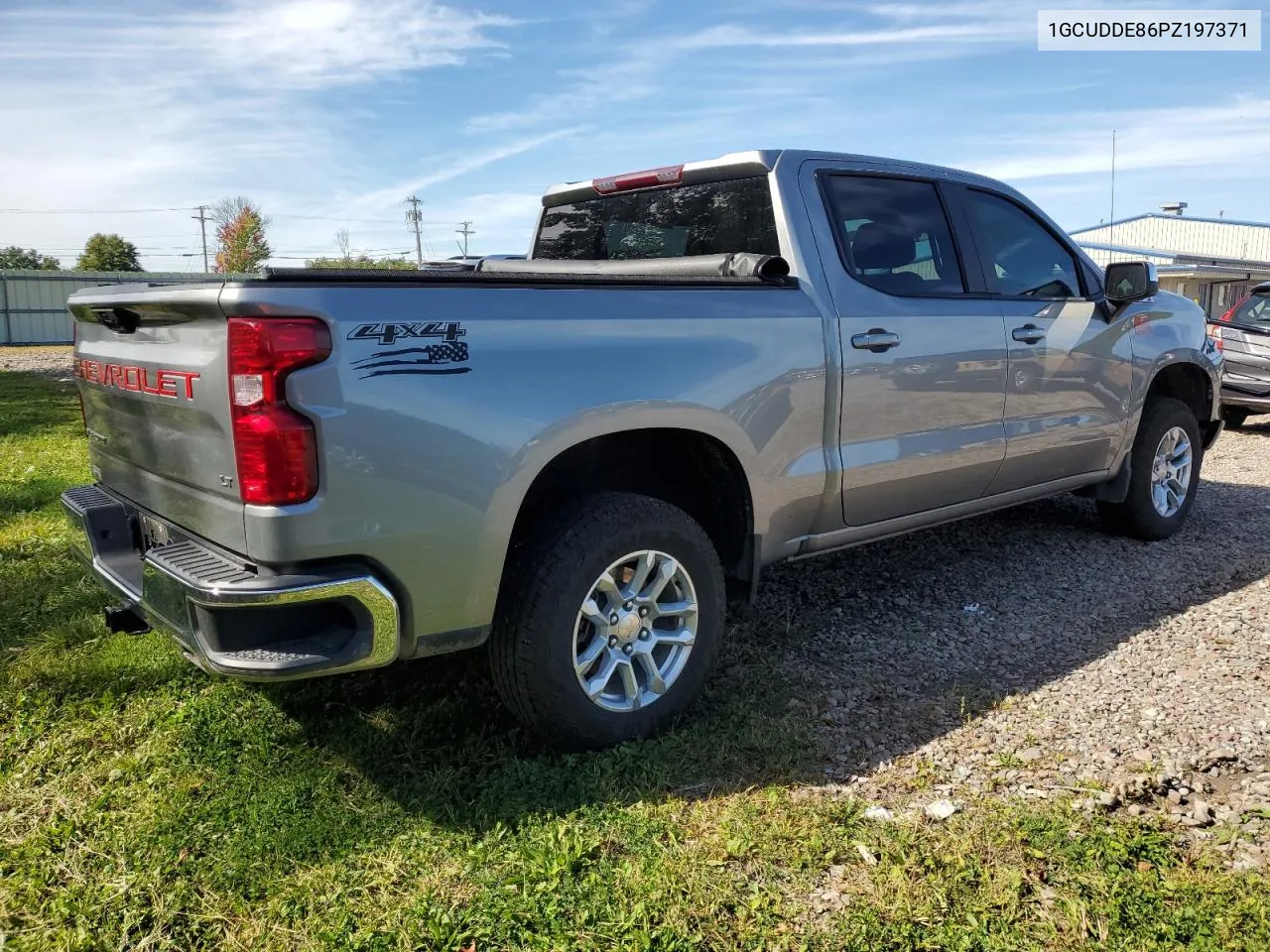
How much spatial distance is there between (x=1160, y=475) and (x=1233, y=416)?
6361 mm

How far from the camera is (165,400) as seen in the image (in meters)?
2.70

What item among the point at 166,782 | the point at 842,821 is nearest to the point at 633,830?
the point at 842,821

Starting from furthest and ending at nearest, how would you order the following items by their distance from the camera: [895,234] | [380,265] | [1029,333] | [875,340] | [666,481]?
[380,265]
[1029,333]
[895,234]
[875,340]
[666,481]

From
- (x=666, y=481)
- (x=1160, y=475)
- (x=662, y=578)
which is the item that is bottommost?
(x=1160, y=475)

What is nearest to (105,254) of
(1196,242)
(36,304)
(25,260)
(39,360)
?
(25,260)

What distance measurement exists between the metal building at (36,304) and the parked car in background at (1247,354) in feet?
86.1

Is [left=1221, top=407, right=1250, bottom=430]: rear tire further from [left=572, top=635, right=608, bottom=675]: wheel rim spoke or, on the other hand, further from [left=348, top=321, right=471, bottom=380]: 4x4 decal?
[left=348, top=321, right=471, bottom=380]: 4x4 decal

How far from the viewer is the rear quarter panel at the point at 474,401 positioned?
7.83ft

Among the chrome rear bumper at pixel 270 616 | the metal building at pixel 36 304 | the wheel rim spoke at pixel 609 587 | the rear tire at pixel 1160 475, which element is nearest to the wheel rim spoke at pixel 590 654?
the wheel rim spoke at pixel 609 587

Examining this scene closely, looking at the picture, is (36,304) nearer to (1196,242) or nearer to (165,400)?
(165,400)

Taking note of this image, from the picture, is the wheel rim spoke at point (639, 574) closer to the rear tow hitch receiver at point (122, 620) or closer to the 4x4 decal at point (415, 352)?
the 4x4 decal at point (415, 352)

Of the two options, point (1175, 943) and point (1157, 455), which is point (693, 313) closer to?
point (1175, 943)

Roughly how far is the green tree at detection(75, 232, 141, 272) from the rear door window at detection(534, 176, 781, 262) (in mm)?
52575

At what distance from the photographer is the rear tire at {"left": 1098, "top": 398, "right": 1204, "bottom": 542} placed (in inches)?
210
